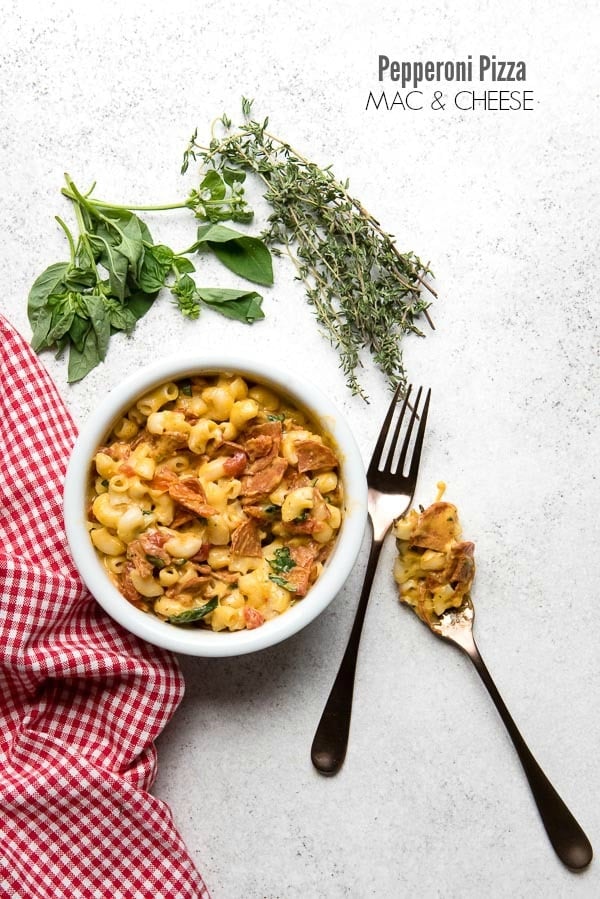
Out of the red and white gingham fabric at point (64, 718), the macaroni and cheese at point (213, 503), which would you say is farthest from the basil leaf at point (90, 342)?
the macaroni and cheese at point (213, 503)

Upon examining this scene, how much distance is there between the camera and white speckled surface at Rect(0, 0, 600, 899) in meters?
2.18

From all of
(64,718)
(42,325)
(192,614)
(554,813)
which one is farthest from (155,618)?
(554,813)

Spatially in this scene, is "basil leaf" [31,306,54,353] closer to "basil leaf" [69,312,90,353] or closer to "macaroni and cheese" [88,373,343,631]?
"basil leaf" [69,312,90,353]

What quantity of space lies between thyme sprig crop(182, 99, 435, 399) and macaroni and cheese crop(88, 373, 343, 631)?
34 centimetres

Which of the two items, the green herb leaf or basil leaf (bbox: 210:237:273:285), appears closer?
the green herb leaf

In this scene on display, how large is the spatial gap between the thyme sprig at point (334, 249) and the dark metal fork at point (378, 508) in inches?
4.4

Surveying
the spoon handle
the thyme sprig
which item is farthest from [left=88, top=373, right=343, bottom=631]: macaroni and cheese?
the spoon handle

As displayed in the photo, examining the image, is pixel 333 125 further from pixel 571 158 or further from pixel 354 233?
pixel 571 158

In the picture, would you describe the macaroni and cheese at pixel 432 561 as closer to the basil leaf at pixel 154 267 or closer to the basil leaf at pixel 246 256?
the basil leaf at pixel 246 256

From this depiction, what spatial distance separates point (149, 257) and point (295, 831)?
5.08 ft

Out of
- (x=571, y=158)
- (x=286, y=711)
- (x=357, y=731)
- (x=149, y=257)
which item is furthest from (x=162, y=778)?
(x=571, y=158)

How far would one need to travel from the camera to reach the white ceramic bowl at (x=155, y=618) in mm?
1841

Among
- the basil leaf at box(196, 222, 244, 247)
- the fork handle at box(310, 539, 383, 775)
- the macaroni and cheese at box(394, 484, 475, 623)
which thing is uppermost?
the basil leaf at box(196, 222, 244, 247)

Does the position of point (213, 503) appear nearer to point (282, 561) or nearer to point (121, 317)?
point (282, 561)
